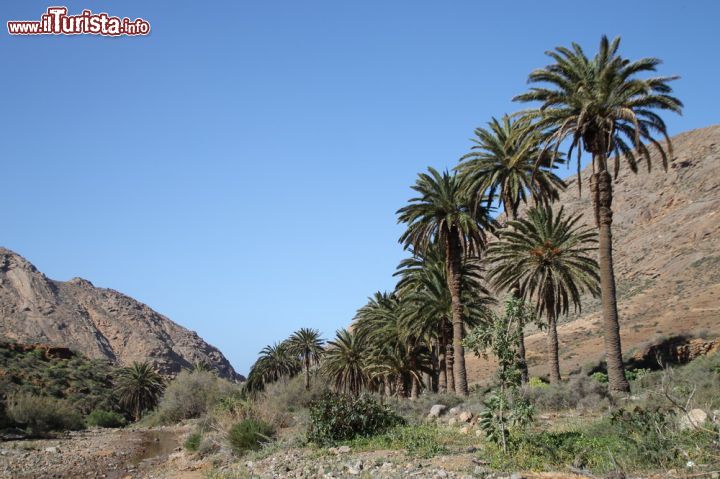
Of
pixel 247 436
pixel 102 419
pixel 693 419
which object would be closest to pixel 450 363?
pixel 247 436

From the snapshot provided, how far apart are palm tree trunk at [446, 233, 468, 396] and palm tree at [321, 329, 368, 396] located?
1964 centimetres

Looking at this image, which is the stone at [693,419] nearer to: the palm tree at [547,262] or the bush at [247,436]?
the bush at [247,436]

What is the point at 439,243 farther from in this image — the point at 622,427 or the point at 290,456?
the point at 622,427

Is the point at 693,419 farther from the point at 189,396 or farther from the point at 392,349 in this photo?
the point at 189,396

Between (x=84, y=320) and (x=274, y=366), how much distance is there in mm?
81575

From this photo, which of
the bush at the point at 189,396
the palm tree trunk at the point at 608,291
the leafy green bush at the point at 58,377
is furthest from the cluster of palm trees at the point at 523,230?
the leafy green bush at the point at 58,377

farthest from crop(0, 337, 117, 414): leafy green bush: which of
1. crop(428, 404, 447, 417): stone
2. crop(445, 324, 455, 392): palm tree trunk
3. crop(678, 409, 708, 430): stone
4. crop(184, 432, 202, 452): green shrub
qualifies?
crop(678, 409, 708, 430): stone

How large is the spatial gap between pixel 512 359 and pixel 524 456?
2.23 metres

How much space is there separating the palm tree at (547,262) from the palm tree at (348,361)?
21747mm

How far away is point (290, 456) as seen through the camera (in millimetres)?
16906

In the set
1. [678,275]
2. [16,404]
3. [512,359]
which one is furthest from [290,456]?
[678,275]

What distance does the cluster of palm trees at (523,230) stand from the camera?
80.9 feet

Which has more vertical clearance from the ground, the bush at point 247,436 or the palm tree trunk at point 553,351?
the palm tree trunk at point 553,351

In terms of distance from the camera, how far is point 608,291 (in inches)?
984
